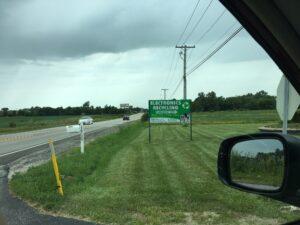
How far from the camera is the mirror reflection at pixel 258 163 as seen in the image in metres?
2.18

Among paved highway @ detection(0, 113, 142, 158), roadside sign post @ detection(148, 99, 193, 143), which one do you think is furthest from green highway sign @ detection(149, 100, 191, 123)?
paved highway @ detection(0, 113, 142, 158)

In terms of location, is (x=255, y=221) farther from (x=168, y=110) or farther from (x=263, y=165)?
(x=168, y=110)

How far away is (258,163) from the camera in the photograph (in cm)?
248

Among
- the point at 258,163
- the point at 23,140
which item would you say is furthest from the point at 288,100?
the point at 23,140

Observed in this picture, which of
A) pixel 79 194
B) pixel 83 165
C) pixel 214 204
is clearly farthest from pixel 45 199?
pixel 83 165

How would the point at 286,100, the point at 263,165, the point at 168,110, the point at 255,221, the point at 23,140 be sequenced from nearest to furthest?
the point at 263,165 < the point at 255,221 < the point at 286,100 < the point at 168,110 < the point at 23,140

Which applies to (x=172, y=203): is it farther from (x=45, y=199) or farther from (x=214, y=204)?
(x=45, y=199)

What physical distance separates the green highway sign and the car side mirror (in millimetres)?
28639

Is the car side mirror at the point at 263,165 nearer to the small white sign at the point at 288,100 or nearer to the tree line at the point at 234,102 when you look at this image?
the small white sign at the point at 288,100

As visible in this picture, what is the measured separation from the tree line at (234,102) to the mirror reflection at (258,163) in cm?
8702

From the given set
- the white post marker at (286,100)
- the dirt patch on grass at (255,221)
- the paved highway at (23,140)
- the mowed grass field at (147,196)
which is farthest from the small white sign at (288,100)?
the paved highway at (23,140)

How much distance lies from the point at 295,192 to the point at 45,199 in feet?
29.8

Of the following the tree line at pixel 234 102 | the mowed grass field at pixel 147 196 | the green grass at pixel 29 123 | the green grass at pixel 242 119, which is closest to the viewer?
the mowed grass field at pixel 147 196

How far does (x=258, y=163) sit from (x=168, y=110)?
2902cm
